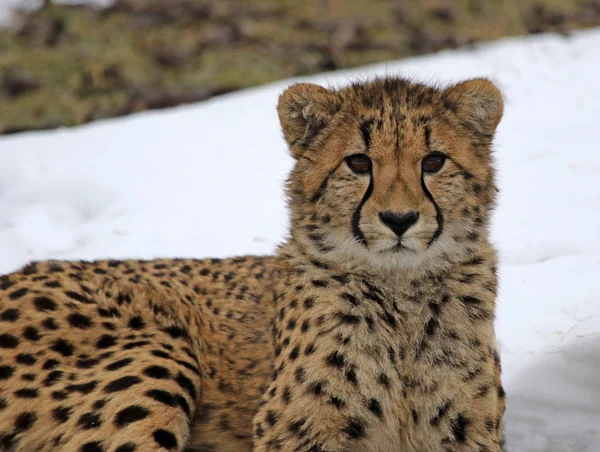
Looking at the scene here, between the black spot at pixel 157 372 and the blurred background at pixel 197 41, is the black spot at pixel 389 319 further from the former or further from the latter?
the blurred background at pixel 197 41

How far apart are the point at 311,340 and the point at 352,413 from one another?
0.28 metres

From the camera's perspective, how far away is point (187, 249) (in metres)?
5.45

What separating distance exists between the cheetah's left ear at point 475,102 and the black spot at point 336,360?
96cm

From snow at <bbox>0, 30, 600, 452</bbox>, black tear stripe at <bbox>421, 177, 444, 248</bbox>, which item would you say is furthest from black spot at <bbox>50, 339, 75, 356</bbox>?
snow at <bbox>0, 30, 600, 452</bbox>

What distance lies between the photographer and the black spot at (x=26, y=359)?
3418 millimetres

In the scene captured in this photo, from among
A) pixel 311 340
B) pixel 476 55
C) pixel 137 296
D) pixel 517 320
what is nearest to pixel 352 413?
pixel 311 340

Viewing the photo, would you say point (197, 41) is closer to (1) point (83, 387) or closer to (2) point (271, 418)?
(1) point (83, 387)

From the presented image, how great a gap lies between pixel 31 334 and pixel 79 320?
19cm

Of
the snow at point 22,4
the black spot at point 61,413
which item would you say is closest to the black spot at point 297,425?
the black spot at point 61,413

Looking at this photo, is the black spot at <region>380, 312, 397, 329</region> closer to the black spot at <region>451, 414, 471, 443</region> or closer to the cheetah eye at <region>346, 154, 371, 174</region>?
the black spot at <region>451, 414, 471, 443</region>

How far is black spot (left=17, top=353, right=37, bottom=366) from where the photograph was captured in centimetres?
342

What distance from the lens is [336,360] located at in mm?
3111

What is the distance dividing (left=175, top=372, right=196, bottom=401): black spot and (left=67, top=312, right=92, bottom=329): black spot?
413 mm

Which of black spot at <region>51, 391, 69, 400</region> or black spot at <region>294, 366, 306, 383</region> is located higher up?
black spot at <region>294, 366, 306, 383</region>
